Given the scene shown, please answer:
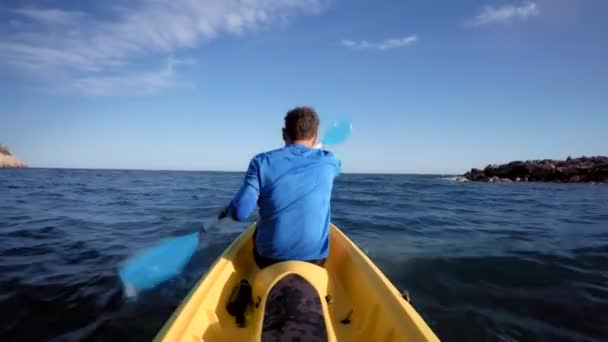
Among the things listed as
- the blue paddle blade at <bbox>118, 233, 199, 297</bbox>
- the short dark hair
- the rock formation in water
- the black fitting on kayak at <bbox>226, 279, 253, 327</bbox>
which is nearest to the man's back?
the short dark hair

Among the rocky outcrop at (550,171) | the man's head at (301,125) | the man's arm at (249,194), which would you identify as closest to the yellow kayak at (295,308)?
the man's arm at (249,194)

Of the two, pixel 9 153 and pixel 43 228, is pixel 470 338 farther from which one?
pixel 9 153

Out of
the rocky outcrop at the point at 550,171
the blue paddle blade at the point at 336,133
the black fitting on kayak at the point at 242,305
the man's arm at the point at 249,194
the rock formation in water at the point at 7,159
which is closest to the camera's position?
the man's arm at the point at 249,194

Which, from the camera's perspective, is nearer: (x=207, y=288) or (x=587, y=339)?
(x=207, y=288)

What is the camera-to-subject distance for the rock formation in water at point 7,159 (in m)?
87.5

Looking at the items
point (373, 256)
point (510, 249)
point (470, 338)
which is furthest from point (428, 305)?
point (510, 249)

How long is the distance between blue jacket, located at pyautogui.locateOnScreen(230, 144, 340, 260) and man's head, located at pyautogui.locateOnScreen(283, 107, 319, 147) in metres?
0.12

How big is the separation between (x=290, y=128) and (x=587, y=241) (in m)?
7.79

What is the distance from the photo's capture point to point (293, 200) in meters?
2.40

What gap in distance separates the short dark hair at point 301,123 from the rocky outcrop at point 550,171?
4236 centimetres

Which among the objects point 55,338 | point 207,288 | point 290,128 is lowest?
point 55,338

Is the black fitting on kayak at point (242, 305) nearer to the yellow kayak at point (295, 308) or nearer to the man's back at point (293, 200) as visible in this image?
the yellow kayak at point (295, 308)

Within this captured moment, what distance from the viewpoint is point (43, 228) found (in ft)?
25.8

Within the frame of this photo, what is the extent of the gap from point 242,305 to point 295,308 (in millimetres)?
851
